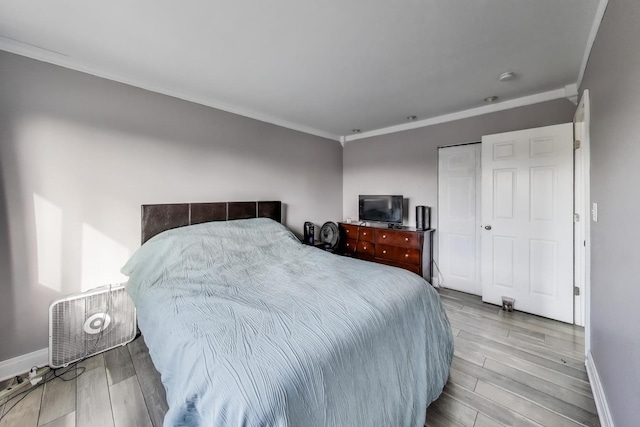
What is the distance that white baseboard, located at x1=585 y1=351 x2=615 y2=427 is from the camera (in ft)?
4.40

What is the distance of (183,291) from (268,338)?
0.86 meters

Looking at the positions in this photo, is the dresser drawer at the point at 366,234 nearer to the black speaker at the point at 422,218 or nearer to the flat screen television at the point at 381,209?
the flat screen television at the point at 381,209

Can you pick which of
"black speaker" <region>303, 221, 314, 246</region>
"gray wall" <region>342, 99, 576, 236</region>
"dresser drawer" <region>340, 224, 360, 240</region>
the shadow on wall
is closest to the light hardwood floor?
the shadow on wall

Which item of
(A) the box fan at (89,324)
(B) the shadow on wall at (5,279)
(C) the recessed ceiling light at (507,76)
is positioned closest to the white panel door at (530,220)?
(C) the recessed ceiling light at (507,76)

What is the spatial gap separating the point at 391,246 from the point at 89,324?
11.0ft

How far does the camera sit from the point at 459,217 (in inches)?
134

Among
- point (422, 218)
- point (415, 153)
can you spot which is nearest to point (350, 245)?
point (422, 218)

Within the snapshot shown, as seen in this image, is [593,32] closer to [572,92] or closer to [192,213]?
[572,92]

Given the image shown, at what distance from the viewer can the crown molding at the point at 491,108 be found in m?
2.56

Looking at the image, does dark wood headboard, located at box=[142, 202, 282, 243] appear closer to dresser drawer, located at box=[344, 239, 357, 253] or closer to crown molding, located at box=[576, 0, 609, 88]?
dresser drawer, located at box=[344, 239, 357, 253]

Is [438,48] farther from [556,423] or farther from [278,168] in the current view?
[556,423]

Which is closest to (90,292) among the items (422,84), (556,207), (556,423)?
(556,423)

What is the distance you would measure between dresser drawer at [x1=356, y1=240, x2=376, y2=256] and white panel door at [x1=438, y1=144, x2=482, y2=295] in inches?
37.2

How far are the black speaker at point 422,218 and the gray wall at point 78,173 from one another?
2633 mm
